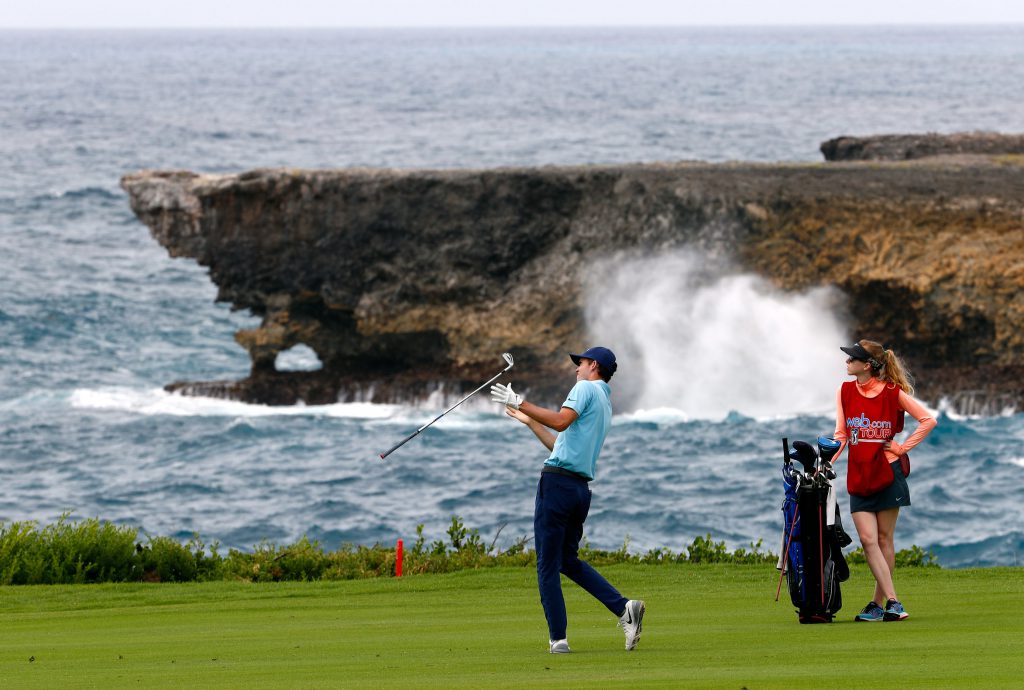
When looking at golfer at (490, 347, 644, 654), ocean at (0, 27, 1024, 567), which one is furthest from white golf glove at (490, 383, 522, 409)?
ocean at (0, 27, 1024, 567)

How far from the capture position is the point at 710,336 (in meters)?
36.8

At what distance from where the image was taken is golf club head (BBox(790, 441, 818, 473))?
38.1ft

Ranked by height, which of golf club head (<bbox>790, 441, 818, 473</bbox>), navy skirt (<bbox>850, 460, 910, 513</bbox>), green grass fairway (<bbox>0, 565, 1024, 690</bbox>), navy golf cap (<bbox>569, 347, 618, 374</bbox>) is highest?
navy golf cap (<bbox>569, 347, 618, 374</bbox>)

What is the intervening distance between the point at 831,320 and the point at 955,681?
1078 inches

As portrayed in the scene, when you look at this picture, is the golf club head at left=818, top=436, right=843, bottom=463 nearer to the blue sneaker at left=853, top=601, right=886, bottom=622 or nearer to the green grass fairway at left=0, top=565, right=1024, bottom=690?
the blue sneaker at left=853, top=601, right=886, bottom=622

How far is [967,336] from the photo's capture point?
1368 inches

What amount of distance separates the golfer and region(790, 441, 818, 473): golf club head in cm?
169

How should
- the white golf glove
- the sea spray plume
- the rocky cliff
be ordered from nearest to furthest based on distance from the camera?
the white golf glove < the rocky cliff < the sea spray plume

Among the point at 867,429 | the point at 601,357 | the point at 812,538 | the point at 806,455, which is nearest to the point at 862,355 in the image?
the point at 867,429

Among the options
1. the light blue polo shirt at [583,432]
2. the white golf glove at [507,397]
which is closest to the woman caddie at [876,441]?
the light blue polo shirt at [583,432]

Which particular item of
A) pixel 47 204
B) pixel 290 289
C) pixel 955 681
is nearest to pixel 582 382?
pixel 955 681

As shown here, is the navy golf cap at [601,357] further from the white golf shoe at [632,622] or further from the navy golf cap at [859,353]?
the navy golf cap at [859,353]

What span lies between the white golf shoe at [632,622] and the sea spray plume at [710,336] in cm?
2561

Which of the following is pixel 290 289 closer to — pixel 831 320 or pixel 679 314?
pixel 679 314
